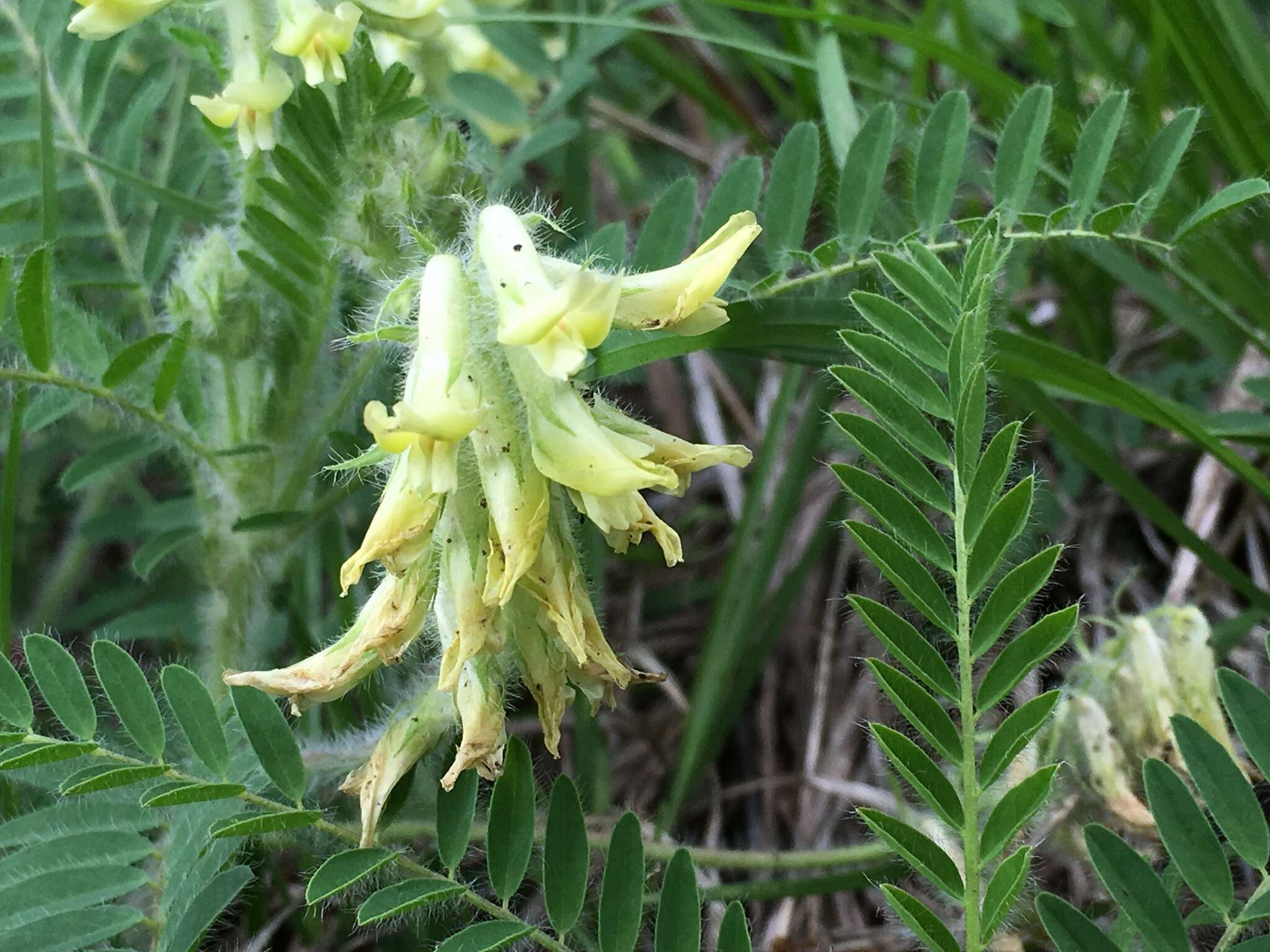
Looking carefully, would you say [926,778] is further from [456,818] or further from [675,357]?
[675,357]

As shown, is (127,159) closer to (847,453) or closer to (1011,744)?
(847,453)

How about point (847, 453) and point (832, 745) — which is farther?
point (832, 745)

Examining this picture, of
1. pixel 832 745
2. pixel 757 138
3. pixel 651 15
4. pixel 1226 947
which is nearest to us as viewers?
pixel 1226 947

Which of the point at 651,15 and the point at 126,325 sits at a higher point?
the point at 651,15

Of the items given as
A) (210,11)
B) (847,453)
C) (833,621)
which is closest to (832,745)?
(833,621)

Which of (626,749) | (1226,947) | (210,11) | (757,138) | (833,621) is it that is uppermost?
(210,11)

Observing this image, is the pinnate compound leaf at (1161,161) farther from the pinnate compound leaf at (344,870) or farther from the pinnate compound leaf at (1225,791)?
the pinnate compound leaf at (344,870)
